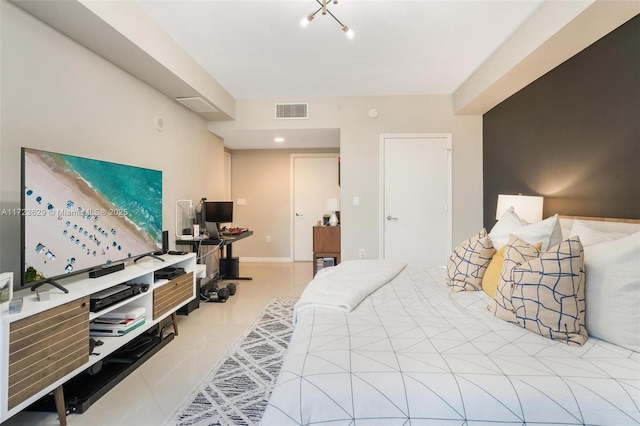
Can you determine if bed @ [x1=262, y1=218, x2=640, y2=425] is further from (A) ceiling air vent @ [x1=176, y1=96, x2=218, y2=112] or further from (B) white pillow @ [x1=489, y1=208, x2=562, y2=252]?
(A) ceiling air vent @ [x1=176, y1=96, x2=218, y2=112]

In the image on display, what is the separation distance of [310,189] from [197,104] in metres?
2.90

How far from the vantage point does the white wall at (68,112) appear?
170 centimetres

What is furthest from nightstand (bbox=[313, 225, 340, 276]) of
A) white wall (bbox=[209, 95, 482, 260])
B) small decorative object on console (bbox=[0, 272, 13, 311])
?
small decorative object on console (bbox=[0, 272, 13, 311])

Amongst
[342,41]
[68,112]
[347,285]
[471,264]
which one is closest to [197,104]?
[68,112]

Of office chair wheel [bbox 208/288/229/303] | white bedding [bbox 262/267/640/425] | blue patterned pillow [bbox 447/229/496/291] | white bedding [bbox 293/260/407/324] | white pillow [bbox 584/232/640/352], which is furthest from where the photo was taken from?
office chair wheel [bbox 208/288/229/303]

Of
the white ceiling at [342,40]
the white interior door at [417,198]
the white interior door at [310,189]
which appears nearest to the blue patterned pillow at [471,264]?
the white ceiling at [342,40]

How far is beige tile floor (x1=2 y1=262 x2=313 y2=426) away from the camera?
1662 mm

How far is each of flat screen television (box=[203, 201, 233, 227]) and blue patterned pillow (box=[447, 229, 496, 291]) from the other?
3.04 meters

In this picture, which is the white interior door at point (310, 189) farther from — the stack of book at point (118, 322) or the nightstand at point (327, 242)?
the stack of book at point (118, 322)

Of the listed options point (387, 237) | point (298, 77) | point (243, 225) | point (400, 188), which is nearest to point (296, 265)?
point (243, 225)

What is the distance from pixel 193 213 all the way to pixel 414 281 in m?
2.88

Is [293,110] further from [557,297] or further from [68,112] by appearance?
[557,297]

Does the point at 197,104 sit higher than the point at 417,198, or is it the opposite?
the point at 197,104

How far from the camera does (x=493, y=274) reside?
1.73 metres
